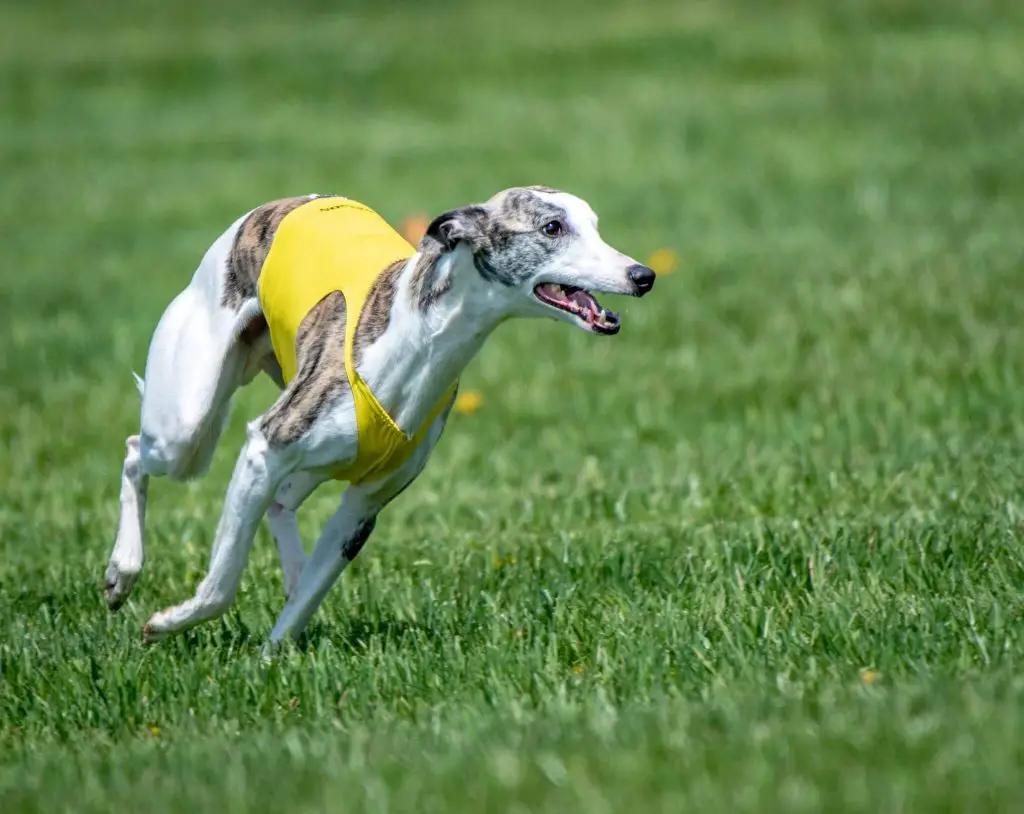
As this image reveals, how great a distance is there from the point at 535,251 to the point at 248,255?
1483mm

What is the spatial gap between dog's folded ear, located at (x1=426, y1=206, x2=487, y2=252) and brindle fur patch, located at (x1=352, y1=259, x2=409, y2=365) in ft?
1.23

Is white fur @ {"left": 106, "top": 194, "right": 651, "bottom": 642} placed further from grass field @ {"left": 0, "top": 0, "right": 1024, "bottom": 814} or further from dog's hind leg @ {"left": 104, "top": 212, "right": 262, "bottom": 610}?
grass field @ {"left": 0, "top": 0, "right": 1024, "bottom": 814}

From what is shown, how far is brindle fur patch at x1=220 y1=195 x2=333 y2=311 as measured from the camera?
6293 millimetres

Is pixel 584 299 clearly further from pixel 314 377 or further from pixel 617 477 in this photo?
pixel 617 477

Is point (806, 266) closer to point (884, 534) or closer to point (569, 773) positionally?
point (884, 534)

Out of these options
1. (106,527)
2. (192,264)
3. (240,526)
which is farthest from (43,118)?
(240,526)

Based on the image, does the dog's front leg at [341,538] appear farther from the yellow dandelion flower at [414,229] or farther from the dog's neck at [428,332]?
the yellow dandelion flower at [414,229]

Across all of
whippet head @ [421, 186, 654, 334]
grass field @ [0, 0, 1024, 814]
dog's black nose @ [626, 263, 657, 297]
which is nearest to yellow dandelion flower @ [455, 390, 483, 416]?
grass field @ [0, 0, 1024, 814]

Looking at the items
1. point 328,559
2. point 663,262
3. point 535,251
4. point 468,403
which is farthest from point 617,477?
point 663,262

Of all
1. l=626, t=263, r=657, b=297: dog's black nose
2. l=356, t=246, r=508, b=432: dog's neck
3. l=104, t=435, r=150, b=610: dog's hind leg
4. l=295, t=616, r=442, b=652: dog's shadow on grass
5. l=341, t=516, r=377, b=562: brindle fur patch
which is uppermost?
l=626, t=263, r=657, b=297: dog's black nose

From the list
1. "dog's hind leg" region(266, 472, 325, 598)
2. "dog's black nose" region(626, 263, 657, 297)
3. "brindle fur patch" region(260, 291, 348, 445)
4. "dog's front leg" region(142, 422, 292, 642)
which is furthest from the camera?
"dog's hind leg" region(266, 472, 325, 598)

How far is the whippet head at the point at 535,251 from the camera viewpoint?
5.30 m

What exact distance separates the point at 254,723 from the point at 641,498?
322 cm

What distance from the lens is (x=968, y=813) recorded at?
3449mm
